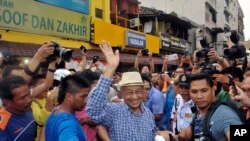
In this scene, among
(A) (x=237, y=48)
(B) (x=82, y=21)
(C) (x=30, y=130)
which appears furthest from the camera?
(B) (x=82, y=21)

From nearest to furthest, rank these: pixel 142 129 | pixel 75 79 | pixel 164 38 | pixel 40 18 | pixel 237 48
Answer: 1. pixel 75 79
2. pixel 142 129
3. pixel 237 48
4. pixel 40 18
5. pixel 164 38

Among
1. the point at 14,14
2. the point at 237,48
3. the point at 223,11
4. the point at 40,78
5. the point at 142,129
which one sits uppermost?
the point at 223,11

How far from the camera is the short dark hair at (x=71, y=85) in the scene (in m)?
2.92

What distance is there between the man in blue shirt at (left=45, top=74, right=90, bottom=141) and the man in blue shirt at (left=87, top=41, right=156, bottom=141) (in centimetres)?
14

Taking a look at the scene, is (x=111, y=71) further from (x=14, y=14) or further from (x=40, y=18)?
(x=40, y=18)

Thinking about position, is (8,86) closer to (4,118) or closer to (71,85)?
(4,118)

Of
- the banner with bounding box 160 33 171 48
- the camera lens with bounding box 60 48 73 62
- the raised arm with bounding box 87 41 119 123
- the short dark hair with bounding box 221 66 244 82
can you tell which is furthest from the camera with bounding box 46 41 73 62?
the banner with bounding box 160 33 171 48

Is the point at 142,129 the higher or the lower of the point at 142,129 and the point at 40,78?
the lower

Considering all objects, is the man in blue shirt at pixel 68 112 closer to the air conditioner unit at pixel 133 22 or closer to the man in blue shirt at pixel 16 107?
the man in blue shirt at pixel 16 107

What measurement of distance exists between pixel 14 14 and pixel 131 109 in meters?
8.32

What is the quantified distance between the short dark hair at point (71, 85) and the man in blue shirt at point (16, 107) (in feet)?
1.26

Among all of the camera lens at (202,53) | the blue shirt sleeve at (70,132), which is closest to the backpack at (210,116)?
the blue shirt sleeve at (70,132)

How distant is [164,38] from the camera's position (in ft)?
79.7

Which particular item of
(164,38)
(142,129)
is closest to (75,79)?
(142,129)
